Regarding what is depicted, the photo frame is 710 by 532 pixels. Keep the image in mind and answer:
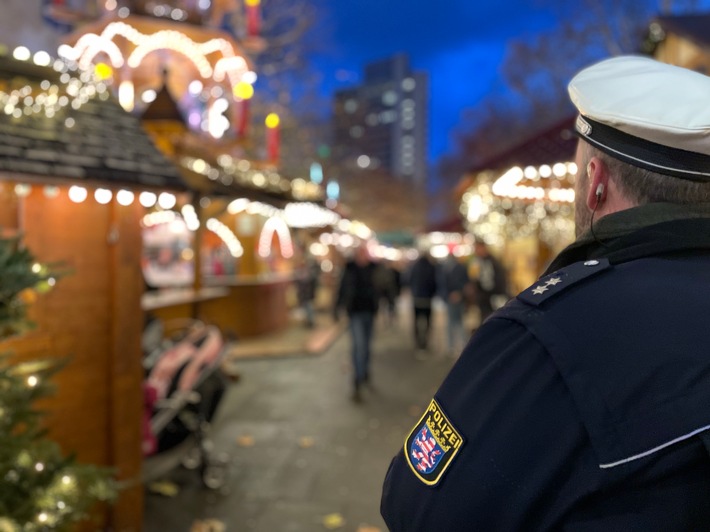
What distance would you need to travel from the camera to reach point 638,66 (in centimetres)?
138

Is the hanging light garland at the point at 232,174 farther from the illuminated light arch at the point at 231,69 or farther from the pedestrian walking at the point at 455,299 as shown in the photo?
the pedestrian walking at the point at 455,299

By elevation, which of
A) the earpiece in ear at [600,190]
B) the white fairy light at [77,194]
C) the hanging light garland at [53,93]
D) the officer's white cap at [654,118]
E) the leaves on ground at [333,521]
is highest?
the hanging light garland at [53,93]

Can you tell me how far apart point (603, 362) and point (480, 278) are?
31.1 ft

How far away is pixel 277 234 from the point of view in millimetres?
16688

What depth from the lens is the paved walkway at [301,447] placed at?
4797mm

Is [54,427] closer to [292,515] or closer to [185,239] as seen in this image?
[292,515]

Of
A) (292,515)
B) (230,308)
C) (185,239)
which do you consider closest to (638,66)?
(292,515)

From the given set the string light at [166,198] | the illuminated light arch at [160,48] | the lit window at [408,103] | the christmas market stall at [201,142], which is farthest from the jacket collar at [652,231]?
the lit window at [408,103]

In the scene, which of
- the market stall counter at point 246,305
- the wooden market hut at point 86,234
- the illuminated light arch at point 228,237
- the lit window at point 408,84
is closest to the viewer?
the wooden market hut at point 86,234

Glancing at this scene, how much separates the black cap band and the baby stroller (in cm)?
433

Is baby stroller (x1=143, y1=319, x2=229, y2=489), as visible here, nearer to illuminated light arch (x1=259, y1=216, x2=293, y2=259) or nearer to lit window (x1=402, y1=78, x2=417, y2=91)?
illuminated light arch (x1=259, y1=216, x2=293, y2=259)

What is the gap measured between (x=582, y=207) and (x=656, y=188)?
195 mm

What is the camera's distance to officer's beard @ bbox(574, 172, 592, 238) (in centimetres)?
144

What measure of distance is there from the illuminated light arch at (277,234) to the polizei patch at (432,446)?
46.1 feet
